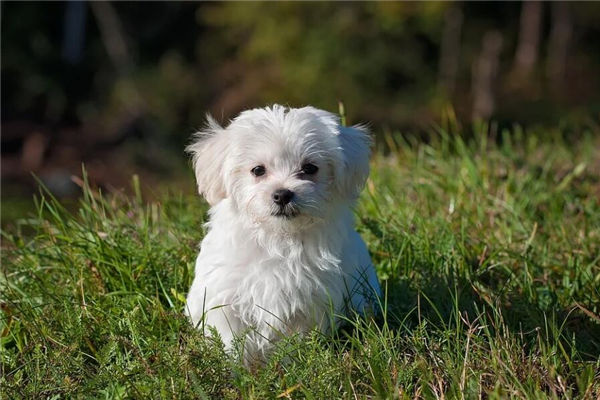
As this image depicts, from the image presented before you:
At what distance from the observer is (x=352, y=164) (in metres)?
3.77

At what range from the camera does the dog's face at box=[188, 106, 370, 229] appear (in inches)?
141

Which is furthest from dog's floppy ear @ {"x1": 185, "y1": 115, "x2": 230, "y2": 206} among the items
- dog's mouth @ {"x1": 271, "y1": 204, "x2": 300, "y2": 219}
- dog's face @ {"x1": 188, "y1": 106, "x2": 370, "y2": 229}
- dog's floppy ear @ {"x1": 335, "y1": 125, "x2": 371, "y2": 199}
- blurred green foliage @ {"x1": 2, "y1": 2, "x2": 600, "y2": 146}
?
blurred green foliage @ {"x1": 2, "y1": 2, "x2": 600, "y2": 146}

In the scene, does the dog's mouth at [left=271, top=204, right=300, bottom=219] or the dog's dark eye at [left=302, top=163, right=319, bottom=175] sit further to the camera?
the dog's dark eye at [left=302, top=163, right=319, bottom=175]

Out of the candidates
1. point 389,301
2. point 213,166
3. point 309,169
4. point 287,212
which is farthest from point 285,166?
point 389,301

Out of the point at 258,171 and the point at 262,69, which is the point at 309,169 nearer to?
the point at 258,171

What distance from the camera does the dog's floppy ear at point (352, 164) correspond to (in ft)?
12.3

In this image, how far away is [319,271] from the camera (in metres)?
3.69

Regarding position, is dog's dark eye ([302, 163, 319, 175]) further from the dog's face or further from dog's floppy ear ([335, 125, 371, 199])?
dog's floppy ear ([335, 125, 371, 199])

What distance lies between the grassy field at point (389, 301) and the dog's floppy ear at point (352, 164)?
465mm

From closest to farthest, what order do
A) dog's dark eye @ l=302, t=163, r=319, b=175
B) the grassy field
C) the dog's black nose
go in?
the grassy field, the dog's black nose, dog's dark eye @ l=302, t=163, r=319, b=175

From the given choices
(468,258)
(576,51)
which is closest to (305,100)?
(576,51)

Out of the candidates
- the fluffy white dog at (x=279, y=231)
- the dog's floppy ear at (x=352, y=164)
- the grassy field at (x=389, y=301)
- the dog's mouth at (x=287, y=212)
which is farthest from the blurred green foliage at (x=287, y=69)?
the dog's mouth at (x=287, y=212)

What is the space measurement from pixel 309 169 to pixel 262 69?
42.4 feet

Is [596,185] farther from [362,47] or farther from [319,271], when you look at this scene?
[362,47]
